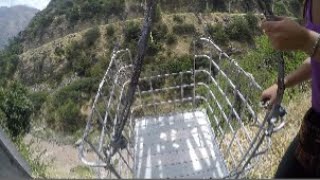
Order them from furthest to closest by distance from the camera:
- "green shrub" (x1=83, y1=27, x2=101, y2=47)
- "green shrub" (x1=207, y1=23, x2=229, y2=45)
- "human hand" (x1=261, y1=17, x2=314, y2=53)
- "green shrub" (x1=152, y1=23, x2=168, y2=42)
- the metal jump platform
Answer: "green shrub" (x1=83, y1=27, x2=101, y2=47)
"green shrub" (x1=152, y1=23, x2=168, y2=42)
"green shrub" (x1=207, y1=23, x2=229, y2=45)
the metal jump platform
"human hand" (x1=261, y1=17, x2=314, y2=53)

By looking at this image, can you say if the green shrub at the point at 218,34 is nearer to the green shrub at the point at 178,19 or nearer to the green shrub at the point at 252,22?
the green shrub at the point at 252,22

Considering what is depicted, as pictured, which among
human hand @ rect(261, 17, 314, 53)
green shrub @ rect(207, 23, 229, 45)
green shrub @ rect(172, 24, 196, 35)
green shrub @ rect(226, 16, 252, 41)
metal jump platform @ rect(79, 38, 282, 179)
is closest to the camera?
human hand @ rect(261, 17, 314, 53)

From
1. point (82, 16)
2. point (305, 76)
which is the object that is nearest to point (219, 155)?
point (305, 76)

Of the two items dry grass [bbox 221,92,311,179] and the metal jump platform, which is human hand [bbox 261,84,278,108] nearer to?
the metal jump platform

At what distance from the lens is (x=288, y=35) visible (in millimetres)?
1364

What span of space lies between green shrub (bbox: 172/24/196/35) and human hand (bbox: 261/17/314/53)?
43.6m

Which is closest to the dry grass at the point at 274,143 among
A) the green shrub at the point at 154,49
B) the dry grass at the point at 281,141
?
the dry grass at the point at 281,141

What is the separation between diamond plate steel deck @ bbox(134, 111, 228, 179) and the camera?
1.95 metres

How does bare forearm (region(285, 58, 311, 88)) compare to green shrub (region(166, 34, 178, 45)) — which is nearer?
bare forearm (region(285, 58, 311, 88))

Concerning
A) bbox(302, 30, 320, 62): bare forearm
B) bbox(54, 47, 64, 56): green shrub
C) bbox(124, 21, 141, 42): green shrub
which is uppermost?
bbox(302, 30, 320, 62): bare forearm

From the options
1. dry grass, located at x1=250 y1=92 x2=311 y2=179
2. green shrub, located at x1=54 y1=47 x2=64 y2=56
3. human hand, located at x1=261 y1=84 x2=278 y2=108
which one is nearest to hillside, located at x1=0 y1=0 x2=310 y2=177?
green shrub, located at x1=54 y1=47 x2=64 y2=56

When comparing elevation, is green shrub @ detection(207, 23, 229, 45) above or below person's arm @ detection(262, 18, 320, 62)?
below

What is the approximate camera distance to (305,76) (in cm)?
191

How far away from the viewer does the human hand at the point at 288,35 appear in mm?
1366
